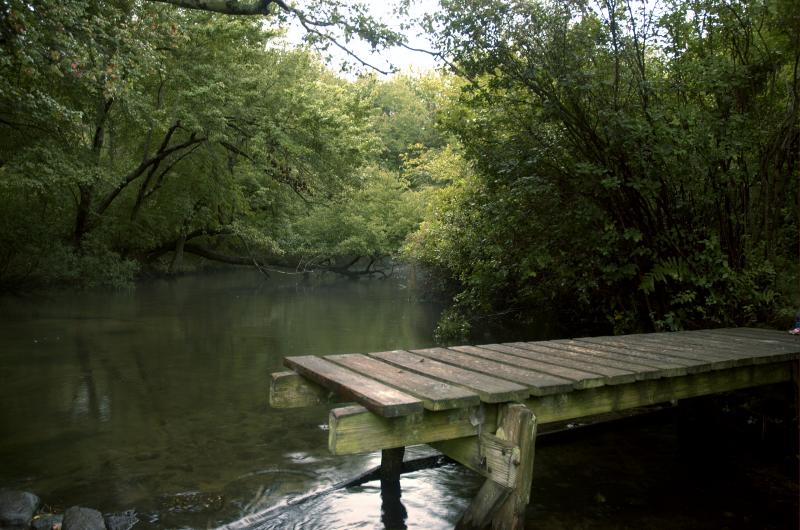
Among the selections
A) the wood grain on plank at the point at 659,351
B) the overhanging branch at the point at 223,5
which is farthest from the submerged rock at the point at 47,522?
the overhanging branch at the point at 223,5

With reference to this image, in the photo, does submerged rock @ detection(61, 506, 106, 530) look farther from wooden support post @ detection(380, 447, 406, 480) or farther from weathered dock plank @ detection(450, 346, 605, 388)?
weathered dock plank @ detection(450, 346, 605, 388)

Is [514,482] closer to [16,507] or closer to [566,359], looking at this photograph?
[566,359]

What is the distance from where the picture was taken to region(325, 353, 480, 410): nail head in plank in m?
3.23

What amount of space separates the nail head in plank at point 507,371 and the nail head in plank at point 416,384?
0.43 meters

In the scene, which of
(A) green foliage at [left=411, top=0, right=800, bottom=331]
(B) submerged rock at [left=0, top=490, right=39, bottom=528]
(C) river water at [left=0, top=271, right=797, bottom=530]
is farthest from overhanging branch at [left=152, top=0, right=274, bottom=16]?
(B) submerged rock at [left=0, top=490, right=39, bottom=528]

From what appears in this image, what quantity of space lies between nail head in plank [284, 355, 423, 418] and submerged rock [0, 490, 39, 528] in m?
2.41

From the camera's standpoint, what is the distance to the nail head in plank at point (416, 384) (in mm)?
3230

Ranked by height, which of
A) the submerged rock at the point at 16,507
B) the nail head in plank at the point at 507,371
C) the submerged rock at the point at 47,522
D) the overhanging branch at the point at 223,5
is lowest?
the submerged rock at the point at 47,522

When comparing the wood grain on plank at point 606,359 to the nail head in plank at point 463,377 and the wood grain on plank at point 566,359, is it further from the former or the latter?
the nail head in plank at point 463,377

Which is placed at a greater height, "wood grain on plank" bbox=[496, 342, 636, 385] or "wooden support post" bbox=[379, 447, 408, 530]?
"wood grain on plank" bbox=[496, 342, 636, 385]

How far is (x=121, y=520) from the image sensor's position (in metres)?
4.83

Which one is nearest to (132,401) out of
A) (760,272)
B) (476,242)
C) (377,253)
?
(476,242)

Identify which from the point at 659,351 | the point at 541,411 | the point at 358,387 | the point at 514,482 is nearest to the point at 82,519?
the point at 358,387

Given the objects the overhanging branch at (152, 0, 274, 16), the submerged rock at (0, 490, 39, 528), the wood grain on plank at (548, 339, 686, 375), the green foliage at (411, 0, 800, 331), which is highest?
the overhanging branch at (152, 0, 274, 16)
